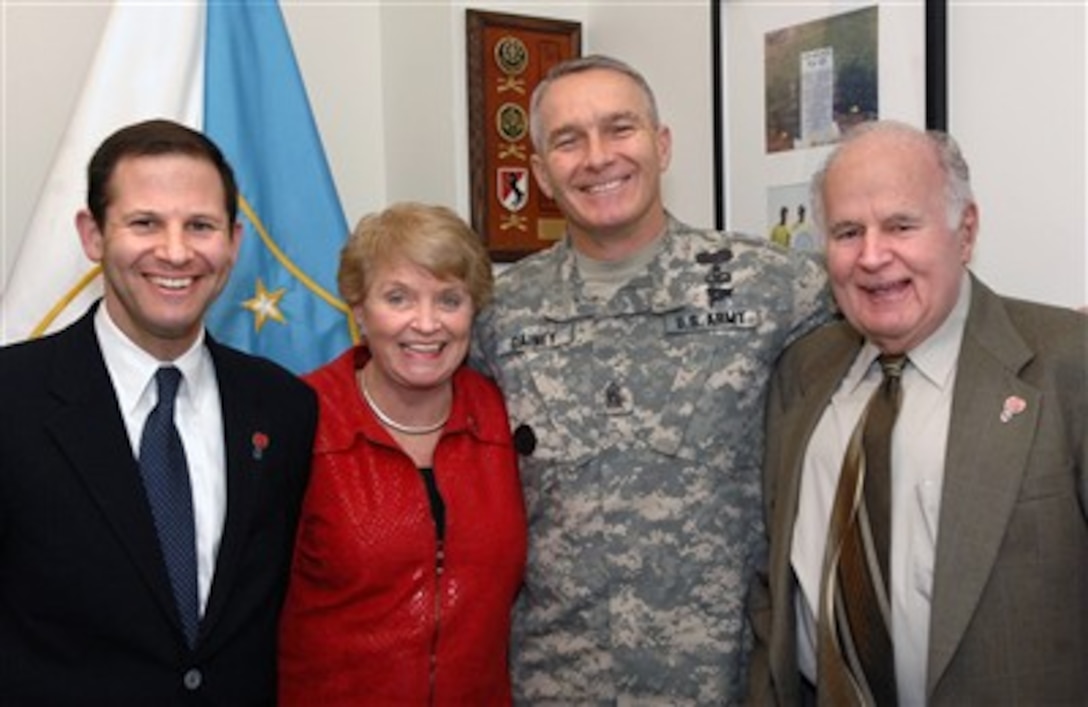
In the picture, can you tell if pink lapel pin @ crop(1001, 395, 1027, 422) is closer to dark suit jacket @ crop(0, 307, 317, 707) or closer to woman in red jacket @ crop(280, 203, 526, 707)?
woman in red jacket @ crop(280, 203, 526, 707)

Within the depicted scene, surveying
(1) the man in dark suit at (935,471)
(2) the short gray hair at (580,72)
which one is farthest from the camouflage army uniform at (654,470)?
(2) the short gray hair at (580,72)

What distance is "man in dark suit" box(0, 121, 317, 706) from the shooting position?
5.17ft

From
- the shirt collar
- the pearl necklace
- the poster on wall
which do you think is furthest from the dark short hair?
the poster on wall

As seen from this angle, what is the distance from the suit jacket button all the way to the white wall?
1.30m

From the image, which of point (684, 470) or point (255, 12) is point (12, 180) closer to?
point (255, 12)

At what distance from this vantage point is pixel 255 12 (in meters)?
2.64

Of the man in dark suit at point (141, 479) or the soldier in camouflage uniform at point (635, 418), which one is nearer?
the man in dark suit at point (141, 479)

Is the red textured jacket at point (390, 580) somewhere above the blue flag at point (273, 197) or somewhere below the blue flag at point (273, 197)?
below

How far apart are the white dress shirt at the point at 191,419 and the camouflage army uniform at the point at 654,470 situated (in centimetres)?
54

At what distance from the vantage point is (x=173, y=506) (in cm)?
165

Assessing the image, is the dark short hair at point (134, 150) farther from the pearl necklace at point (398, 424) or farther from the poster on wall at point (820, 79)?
the poster on wall at point (820, 79)

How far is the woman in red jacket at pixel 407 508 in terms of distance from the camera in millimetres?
1889

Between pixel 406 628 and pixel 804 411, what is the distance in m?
0.71

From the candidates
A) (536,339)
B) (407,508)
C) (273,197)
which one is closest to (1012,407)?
(536,339)
